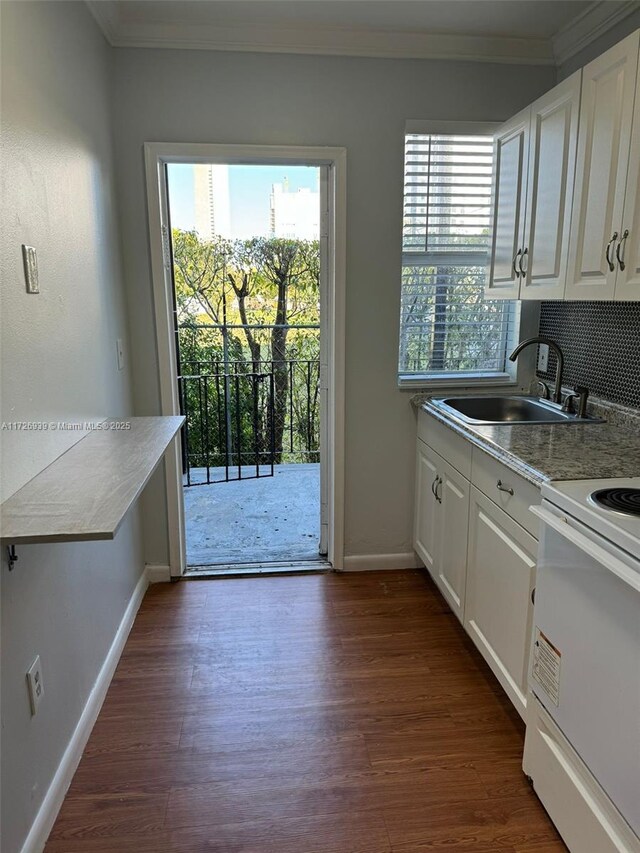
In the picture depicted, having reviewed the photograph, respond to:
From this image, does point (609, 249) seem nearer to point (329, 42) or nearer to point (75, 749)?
point (329, 42)

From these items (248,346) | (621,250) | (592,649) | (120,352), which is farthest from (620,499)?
(248,346)

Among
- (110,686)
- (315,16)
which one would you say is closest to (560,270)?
(315,16)

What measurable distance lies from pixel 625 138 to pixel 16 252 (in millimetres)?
1733

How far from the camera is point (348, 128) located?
→ 8.47 ft

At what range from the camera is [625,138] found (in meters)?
1.65

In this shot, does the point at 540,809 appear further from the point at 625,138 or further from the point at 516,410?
the point at 625,138

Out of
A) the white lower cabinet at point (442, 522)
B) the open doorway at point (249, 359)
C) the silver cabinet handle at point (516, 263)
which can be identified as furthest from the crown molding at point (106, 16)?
the white lower cabinet at point (442, 522)

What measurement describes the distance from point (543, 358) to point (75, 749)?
8.37 feet

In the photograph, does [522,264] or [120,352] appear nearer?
[522,264]

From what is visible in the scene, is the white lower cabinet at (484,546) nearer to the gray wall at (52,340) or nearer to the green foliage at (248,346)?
the gray wall at (52,340)

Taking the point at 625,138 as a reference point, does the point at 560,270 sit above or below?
below

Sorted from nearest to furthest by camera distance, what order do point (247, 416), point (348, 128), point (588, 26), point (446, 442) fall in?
1. point (588, 26)
2. point (446, 442)
3. point (348, 128)
4. point (247, 416)

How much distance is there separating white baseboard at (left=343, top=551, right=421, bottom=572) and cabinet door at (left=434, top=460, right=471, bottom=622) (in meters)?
0.45

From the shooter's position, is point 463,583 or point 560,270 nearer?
point 560,270
